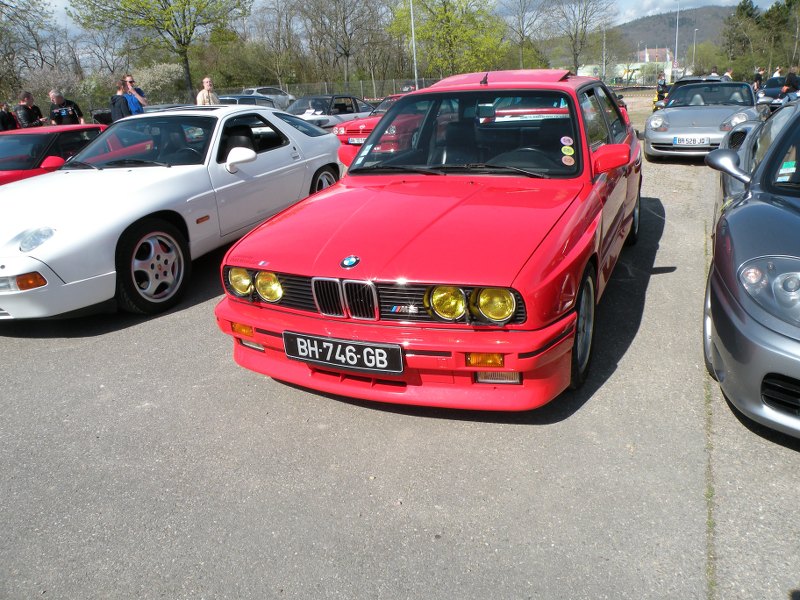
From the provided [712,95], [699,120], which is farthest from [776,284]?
[712,95]

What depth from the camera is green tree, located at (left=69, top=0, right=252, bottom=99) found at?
26922mm

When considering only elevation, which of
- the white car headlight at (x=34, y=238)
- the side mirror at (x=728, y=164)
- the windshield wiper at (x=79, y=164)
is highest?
the windshield wiper at (x=79, y=164)

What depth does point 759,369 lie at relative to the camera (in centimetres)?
246

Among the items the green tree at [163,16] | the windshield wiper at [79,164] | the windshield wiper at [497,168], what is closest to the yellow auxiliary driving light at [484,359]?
the windshield wiper at [497,168]

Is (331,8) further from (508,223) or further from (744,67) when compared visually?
(508,223)

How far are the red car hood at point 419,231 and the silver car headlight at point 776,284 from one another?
852 millimetres

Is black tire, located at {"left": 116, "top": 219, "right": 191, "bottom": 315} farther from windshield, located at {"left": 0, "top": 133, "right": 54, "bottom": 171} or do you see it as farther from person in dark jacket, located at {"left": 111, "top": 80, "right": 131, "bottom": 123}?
Answer: person in dark jacket, located at {"left": 111, "top": 80, "right": 131, "bottom": 123}

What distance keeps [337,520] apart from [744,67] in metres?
51.5

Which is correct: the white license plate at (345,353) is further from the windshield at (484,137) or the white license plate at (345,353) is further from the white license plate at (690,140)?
the white license plate at (690,140)

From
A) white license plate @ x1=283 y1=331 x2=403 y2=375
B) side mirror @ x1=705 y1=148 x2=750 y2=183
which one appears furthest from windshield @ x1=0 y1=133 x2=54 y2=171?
side mirror @ x1=705 y1=148 x2=750 y2=183

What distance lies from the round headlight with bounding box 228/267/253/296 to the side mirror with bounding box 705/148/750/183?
8.88 ft

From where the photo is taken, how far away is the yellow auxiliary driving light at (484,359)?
2.66 m

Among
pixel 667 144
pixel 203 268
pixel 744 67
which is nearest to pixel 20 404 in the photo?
pixel 203 268

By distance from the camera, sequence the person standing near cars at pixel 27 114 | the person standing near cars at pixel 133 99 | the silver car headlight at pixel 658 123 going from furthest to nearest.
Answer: the person standing near cars at pixel 27 114
the person standing near cars at pixel 133 99
the silver car headlight at pixel 658 123
